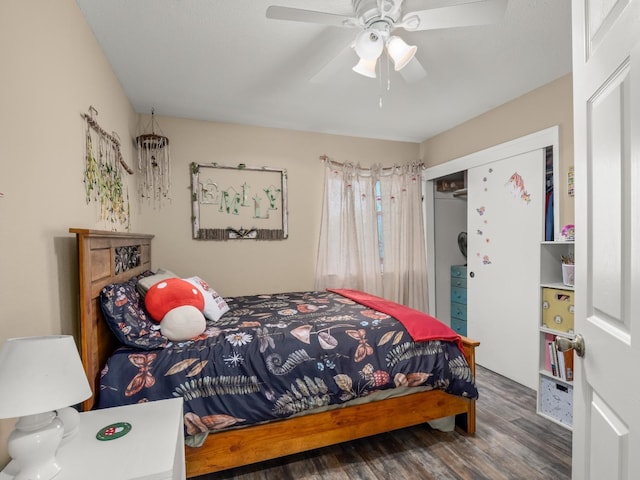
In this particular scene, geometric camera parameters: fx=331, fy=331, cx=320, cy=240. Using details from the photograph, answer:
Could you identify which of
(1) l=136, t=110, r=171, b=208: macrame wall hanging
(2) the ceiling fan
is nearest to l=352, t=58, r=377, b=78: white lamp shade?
(2) the ceiling fan

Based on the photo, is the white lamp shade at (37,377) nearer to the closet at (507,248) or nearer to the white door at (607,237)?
the white door at (607,237)

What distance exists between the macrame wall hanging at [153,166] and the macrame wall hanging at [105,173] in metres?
0.40

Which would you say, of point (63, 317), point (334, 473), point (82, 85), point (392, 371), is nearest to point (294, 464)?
point (334, 473)

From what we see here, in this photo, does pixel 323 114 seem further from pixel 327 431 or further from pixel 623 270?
pixel 623 270

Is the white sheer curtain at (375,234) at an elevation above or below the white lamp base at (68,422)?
above

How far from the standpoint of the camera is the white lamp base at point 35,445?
0.84 meters

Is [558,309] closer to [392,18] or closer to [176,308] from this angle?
[392,18]

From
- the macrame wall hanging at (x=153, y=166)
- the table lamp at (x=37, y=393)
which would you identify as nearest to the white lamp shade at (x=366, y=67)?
the table lamp at (x=37, y=393)

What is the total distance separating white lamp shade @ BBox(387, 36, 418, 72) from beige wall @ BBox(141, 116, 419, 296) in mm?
2048

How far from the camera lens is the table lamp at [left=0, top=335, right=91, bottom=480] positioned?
0.76 metres

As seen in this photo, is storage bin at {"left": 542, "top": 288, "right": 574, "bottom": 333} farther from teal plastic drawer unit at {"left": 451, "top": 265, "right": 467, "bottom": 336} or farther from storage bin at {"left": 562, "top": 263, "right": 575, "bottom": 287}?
teal plastic drawer unit at {"left": 451, "top": 265, "right": 467, "bottom": 336}

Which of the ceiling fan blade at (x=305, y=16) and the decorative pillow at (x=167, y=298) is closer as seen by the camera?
the ceiling fan blade at (x=305, y=16)

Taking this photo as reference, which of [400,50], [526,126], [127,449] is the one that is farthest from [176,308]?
[526,126]

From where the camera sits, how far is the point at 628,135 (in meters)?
0.70
